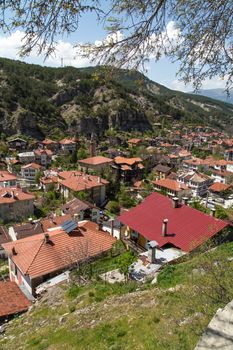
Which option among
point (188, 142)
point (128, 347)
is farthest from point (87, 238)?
point (188, 142)

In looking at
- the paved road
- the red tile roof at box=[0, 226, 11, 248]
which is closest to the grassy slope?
the paved road

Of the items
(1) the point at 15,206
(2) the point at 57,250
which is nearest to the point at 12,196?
(1) the point at 15,206

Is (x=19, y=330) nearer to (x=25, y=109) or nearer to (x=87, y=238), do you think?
(x=87, y=238)

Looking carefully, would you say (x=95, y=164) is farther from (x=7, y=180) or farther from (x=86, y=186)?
(x=7, y=180)

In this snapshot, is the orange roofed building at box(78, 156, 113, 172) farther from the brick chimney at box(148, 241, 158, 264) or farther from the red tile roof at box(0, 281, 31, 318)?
the brick chimney at box(148, 241, 158, 264)

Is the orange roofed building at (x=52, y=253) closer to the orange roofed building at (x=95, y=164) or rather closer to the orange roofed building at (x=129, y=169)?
the orange roofed building at (x=95, y=164)

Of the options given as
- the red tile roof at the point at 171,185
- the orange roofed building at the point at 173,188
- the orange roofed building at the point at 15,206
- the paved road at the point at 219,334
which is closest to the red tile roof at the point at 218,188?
the orange roofed building at the point at 173,188
